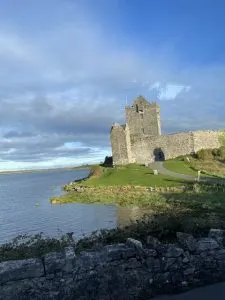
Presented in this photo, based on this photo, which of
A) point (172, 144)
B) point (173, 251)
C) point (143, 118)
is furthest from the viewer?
point (143, 118)

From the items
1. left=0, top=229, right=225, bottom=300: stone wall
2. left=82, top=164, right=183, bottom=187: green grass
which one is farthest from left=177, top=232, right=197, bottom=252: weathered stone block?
left=82, top=164, right=183, bottom=187: green grass

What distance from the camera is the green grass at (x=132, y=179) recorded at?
45531 mm

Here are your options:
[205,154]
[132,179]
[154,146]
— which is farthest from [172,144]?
[132,179]

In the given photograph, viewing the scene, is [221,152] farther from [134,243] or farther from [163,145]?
[134,243]

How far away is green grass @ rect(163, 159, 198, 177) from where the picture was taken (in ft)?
180

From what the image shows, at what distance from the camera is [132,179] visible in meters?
50.9

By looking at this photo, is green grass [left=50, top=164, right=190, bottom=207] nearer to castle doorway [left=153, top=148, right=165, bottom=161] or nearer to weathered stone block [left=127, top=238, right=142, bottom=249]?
castle doorway [left=153, top=148, right=165, bottom=161]

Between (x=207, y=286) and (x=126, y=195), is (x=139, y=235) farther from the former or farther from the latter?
(x=126, y=195)

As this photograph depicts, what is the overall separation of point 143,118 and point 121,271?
6873cm

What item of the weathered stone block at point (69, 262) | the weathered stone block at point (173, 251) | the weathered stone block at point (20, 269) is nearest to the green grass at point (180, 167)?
the weathered stone block at point (173, 251)

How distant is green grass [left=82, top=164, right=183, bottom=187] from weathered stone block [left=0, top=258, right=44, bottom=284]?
33577mm

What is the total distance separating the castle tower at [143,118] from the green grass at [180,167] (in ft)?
40.3

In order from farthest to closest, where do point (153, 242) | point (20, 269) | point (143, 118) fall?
point (143, 118), point (153, 242), point (20, 269)

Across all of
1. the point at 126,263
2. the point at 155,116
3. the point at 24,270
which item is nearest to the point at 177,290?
the point at 126,263
